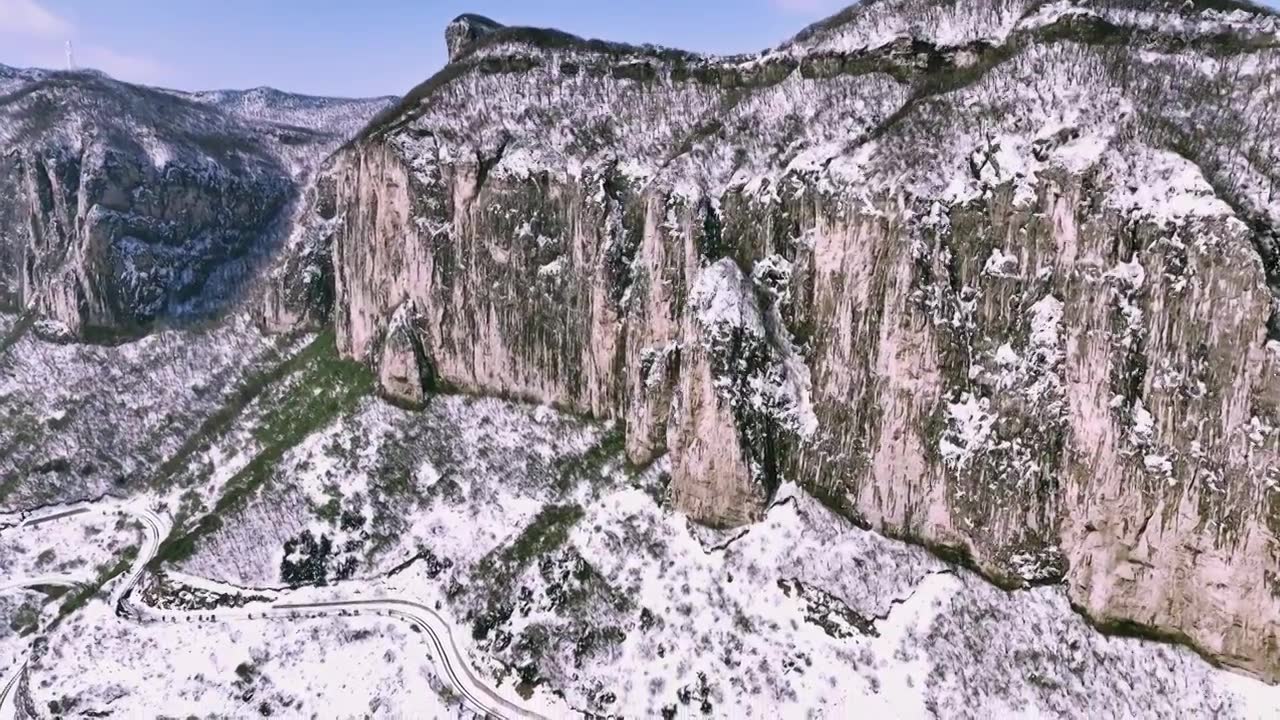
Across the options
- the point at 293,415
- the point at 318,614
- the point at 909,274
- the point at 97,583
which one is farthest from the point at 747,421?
the point at 97,583

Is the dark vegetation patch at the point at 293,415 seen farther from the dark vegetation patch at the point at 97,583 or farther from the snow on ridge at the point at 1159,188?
the snow on ridge at the point at 1159,188

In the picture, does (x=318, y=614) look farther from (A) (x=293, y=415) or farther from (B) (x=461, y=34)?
(B) (x=461, y=34)

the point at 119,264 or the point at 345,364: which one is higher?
the point at 119,264

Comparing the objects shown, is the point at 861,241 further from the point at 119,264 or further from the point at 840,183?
the point at 119,264

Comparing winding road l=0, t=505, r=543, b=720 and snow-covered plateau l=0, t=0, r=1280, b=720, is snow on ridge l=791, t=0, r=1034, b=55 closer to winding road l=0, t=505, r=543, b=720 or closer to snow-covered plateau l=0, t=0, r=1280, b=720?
snow-covered plateau l=0, t=0, r=1280, b=720

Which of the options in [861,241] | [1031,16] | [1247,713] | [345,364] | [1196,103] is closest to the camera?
[1247,713]

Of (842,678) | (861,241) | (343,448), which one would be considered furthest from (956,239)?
(343,448)

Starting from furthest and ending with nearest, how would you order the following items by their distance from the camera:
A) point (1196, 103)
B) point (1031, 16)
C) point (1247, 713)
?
point (1031, 16), point (1196, 103), point (1247, 713)

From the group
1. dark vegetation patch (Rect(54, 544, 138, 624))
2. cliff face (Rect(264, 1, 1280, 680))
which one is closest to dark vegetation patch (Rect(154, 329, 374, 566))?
dark vegetation patch (Rect(54, 544, 138, 624))
